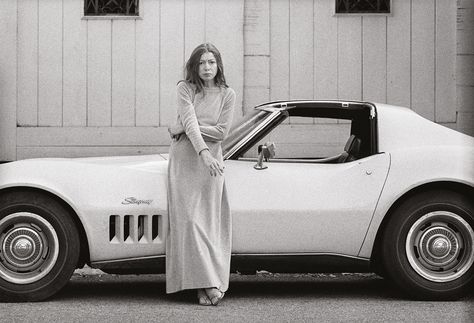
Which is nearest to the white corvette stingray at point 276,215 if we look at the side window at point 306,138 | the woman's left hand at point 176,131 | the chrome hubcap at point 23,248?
the chrome hubcap at point 23,248

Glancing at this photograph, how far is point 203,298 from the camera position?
290 inches

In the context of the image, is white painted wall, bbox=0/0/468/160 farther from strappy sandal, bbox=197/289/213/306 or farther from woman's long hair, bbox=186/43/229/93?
strappy sandal, bbox=197/289/213/306

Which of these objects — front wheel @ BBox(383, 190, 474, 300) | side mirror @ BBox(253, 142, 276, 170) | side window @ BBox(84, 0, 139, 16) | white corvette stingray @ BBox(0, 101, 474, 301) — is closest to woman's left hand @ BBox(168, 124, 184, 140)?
white corvette stingray @ BBox(0, 101, 474, 301)

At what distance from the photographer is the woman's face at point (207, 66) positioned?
24.7 feet

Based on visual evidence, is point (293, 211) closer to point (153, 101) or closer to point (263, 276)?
point (263, 276)

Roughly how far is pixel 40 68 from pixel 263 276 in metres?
3.79

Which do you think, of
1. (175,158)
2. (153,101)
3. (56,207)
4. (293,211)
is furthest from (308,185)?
(153,101)

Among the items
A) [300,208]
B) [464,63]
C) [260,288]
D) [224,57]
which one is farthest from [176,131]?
[464,63]

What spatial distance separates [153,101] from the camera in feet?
38.0

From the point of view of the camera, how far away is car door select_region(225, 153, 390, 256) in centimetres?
747

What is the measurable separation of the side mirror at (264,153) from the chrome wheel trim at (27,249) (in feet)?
4.70

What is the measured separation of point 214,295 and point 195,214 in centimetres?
55

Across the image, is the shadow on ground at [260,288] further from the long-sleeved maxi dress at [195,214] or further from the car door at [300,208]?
the car door at [300,208]

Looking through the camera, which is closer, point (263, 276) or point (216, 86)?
point (216, 86)
